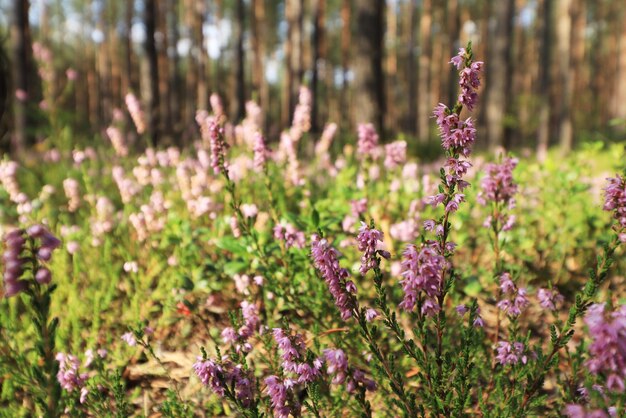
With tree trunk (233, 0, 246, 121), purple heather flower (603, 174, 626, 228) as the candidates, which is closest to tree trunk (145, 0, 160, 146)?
tree trunk (233, 0, 246, 121)

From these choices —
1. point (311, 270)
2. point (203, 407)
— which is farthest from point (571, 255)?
point (203, 407)

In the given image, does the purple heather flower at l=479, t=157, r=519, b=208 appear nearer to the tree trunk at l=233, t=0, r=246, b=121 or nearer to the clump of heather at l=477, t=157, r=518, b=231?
the clump of heather at l=477, t=157, r=518, b=231

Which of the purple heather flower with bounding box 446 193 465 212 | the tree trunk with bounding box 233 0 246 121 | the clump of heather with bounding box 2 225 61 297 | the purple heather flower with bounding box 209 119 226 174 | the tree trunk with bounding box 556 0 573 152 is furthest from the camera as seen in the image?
the tree trunk with bounding box 233 0 246 121

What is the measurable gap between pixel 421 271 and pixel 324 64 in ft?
103

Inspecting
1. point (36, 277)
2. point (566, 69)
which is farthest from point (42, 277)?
point (566, 69)

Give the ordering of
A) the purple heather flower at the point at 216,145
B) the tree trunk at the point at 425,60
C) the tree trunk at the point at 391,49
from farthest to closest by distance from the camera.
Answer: the tree trunk at the point at 391,49 → the tree trunk at the point at 425,60 → the purple heather flower at the point at 216,145

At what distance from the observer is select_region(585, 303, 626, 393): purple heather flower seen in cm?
93

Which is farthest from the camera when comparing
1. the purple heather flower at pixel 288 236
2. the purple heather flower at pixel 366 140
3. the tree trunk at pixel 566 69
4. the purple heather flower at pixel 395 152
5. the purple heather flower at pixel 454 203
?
the tree trunk at pixel 566 69

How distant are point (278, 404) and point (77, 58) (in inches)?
1933

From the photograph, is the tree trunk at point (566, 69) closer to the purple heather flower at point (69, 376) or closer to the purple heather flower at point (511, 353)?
the purple heather flower at point (511, 353)

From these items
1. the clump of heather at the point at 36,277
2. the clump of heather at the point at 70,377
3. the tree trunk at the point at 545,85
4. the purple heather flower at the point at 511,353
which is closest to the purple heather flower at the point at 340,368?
the purple heather flower at the point at 511,353

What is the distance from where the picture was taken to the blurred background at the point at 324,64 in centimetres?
817

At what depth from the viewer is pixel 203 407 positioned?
2.17m

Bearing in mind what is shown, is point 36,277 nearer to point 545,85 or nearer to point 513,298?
point 513,298
